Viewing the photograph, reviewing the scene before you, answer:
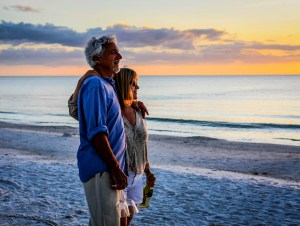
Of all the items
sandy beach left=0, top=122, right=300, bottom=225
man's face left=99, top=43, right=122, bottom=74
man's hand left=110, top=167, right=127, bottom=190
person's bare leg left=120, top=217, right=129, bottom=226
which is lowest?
sandy beach left=0, top=122, right=300, bottom=225

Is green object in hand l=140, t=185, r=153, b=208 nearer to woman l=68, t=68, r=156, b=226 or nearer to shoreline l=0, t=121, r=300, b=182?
woman l=68, t=68, r=156, b=226

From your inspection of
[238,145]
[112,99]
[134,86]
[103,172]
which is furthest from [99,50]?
[238,145]

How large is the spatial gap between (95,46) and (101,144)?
0.79 meters

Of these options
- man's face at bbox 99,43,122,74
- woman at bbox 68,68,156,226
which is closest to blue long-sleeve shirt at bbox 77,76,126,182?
man's face at bbox 99,43,122,74

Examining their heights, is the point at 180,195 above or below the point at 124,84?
below

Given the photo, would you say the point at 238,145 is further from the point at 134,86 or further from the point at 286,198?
the point at 134,86

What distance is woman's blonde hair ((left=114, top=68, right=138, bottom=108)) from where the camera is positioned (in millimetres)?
3518

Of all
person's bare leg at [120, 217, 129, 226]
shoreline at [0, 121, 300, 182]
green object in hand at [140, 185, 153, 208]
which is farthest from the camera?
shoreline at [0, 121, 300, 182]

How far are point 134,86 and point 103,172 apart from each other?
1052 mm

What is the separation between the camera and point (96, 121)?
9.40ft

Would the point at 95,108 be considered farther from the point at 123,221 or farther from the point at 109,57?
the point at 123,221

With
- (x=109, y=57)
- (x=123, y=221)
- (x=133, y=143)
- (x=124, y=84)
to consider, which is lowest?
(x=123, y=221)

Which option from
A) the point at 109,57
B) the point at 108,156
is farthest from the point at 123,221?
the point at 109,57

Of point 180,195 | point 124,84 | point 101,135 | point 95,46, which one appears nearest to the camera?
point 101,135
